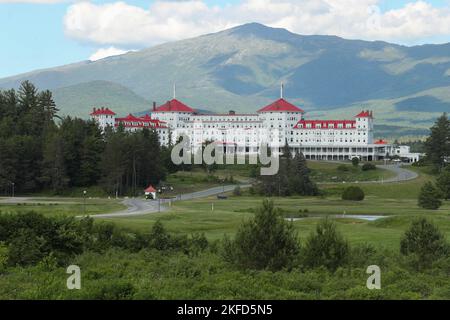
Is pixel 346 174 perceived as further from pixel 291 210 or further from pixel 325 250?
pixel 325 250

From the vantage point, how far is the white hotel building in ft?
560

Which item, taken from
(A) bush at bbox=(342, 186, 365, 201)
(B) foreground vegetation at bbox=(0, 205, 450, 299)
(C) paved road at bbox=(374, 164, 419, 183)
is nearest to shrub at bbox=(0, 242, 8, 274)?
(B) foreground vegetation at bbox=(0, 205, 450, 299)

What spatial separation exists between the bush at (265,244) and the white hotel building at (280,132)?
13162 centimetres

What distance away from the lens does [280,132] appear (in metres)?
175

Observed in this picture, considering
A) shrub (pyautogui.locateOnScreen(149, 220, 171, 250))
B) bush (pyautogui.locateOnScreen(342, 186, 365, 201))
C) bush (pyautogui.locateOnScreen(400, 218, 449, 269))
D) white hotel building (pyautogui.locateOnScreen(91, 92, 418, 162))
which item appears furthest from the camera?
white hotel building (pyautogui.locateOnScreen(91, 92, 418, 162))

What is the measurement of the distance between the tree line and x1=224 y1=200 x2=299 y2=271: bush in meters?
73.6

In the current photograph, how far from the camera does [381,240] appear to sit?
49.4m

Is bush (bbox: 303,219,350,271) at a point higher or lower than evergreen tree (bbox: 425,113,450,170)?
lower

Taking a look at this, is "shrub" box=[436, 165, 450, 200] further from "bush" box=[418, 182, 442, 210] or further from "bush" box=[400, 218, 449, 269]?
"bush" box=[400, 218, 449, 269]

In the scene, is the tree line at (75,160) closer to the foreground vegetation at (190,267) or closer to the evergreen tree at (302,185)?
the evergreen tree at (302,185)

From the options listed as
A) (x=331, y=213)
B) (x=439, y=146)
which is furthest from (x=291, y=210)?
(x=439, y=146)

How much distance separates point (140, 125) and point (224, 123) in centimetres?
2032
